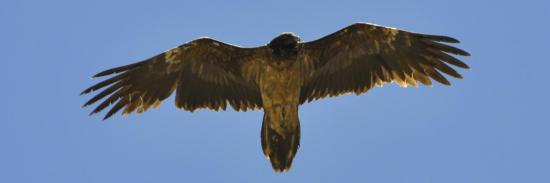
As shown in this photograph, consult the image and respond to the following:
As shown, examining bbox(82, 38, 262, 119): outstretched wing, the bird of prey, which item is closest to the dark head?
the bird of prey

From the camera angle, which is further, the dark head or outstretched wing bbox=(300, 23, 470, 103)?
outstretched wing bbox=(300, 23, 470, 103)

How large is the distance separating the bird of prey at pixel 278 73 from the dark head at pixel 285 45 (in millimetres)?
135

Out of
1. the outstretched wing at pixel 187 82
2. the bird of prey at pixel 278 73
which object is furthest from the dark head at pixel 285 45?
the outstretched wing at pixel 187 82

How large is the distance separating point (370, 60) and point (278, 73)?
174 centimetres

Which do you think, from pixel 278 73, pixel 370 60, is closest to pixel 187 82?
pixel 278 73

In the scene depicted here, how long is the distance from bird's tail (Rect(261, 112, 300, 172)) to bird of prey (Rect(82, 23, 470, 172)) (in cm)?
2

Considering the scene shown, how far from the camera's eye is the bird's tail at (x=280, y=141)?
59.4 ft

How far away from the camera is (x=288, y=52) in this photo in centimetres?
1817

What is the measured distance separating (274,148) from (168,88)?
2377 millimetres

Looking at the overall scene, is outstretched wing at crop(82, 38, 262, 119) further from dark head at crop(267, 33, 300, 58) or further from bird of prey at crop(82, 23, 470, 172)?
dark head at crop(267, 33, 300, 58)

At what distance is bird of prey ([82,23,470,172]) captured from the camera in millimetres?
18641

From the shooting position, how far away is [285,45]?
1809 cm

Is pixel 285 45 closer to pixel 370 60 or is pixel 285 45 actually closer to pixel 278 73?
pixel 278 73

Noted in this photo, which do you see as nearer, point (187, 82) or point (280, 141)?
point (280, 141)
